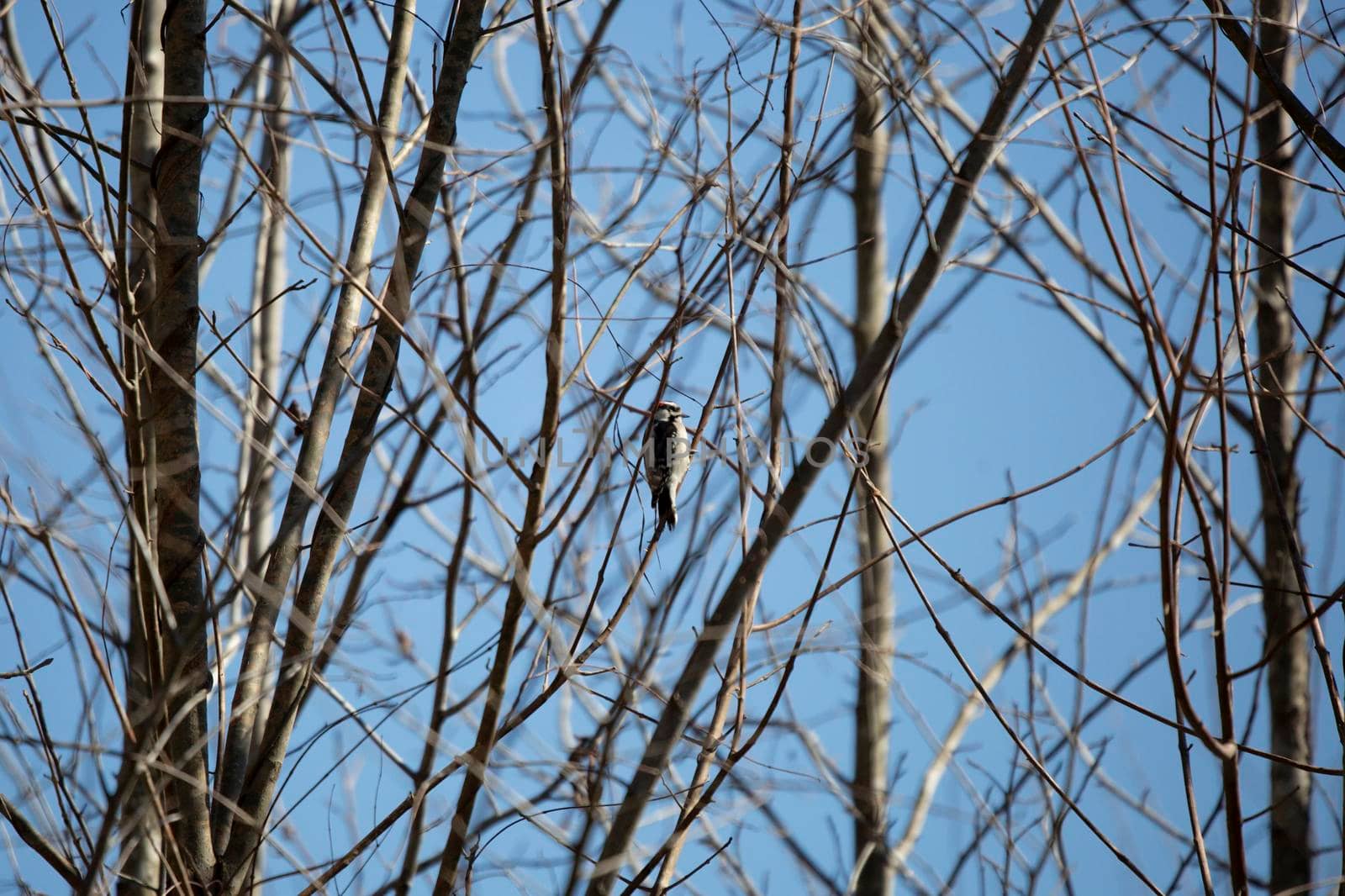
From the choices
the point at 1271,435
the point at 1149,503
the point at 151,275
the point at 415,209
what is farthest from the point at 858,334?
the point at 151,275

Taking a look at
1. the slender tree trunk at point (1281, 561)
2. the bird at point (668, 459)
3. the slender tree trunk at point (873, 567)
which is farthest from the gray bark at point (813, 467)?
the slender tree trunk at point (873, 567)

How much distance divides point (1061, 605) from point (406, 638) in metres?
3.08

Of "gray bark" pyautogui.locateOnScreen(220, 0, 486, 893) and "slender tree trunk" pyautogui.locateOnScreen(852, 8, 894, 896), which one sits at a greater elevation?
"slender tree trunk" pyautogui.locateOnScreen(852, 8, 894, 896)

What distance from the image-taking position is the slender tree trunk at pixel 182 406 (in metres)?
1.72

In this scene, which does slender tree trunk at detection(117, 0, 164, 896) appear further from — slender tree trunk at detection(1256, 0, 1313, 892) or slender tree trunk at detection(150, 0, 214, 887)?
slender tree trunk at detection(1256, 0, 1313, 892)

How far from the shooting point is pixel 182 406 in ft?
6.15

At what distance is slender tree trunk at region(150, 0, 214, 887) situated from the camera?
1.72 metres

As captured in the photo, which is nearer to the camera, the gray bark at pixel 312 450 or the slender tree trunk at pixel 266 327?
the gray bark at pixel 312 450

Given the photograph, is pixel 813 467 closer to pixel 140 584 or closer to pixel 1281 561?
pixel 140 584

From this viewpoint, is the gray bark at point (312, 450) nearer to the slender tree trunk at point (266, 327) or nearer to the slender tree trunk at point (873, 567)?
the slender tree trunk at point (266, 327)

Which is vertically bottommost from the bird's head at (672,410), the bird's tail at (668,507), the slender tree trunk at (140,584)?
the slender tree trunk at (140,584)

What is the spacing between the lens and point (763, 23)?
1.74 metres

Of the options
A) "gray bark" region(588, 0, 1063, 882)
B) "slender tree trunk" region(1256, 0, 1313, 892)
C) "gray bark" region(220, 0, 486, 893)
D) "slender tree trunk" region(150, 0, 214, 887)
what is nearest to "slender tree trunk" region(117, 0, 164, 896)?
"slender tree trunk" region(150, 0, 214, 887)

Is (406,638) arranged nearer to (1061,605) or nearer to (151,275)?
(151,275)
